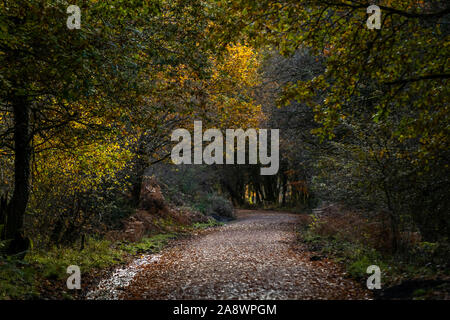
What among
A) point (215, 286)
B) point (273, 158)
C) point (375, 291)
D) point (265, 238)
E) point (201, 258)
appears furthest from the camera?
point (273, 158)

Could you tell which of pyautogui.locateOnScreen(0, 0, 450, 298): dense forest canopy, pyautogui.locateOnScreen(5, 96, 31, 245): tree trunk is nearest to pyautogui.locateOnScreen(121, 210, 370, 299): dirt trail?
pyautogui.locateOnScreen(0, 0, 450, 298): dense forest canopy

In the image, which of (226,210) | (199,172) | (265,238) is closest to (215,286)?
(265,238)

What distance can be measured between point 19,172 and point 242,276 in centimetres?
539

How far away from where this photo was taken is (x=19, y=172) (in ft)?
23.5

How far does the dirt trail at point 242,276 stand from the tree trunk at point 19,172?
2806mm

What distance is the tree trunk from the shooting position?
7.04 metres

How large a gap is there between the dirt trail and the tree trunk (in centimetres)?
281

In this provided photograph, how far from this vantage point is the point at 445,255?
6.13 metres

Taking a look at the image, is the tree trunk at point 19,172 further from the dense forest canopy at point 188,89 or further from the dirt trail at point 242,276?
the dirt trail at point 242,276

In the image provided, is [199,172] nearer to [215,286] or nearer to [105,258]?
[105,258]

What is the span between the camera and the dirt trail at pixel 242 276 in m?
6.11

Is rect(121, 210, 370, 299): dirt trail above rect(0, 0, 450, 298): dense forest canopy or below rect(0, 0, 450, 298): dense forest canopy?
below

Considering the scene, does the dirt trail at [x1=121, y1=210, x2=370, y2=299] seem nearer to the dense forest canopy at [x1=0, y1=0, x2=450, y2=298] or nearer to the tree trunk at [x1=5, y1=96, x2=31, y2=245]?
the dense forest canopy at [x1=0, y1=0, x2=450, y2=298]
